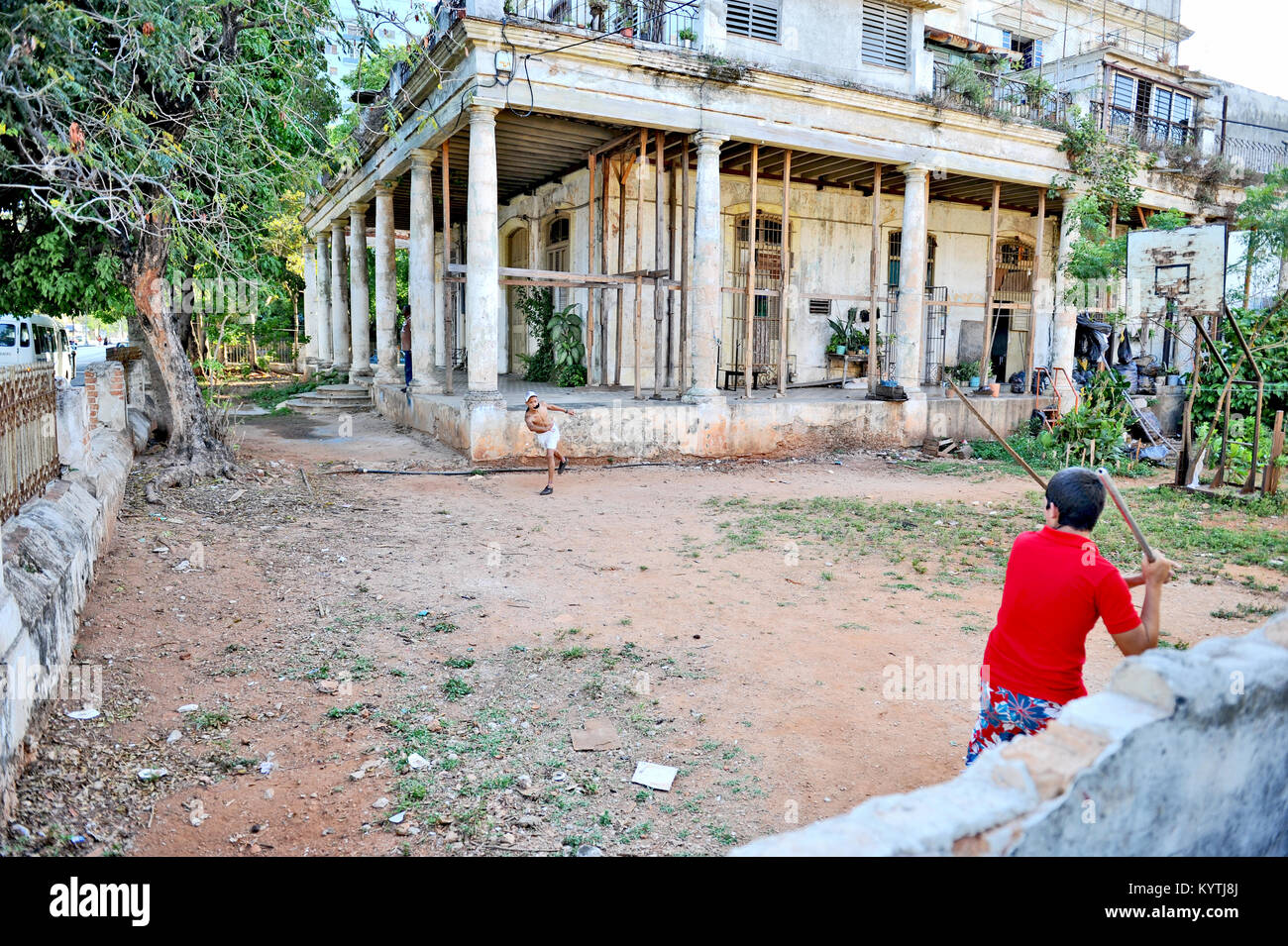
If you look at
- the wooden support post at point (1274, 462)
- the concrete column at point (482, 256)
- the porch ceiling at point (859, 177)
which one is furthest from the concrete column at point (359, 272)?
the wooden support post at point (1274, 462)

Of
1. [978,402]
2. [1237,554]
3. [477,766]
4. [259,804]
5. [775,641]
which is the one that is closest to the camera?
[259,804]

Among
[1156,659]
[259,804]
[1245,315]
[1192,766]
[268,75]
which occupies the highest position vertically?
[268,75]

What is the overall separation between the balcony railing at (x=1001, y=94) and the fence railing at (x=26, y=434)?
43.8 ft

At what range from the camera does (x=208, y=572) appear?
6.61 meters

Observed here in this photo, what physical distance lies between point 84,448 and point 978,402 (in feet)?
46.2

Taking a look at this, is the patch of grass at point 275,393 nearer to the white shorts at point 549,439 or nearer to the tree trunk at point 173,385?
the tree trunk at point 173,385

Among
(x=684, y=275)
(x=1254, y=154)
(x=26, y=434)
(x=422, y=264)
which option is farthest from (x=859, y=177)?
(x=26, y=434)

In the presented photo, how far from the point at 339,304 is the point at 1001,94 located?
49.1ft

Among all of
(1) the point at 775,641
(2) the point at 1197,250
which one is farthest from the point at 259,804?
(2) the point at 1197,250

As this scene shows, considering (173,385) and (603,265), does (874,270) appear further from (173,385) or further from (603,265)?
(173,385)

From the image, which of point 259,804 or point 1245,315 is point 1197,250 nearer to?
point 1245,315

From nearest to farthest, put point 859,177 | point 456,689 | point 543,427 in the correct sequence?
point 456,689, point 543,427, point 859,177

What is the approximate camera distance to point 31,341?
16.0 m

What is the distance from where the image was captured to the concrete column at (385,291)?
625 inches
